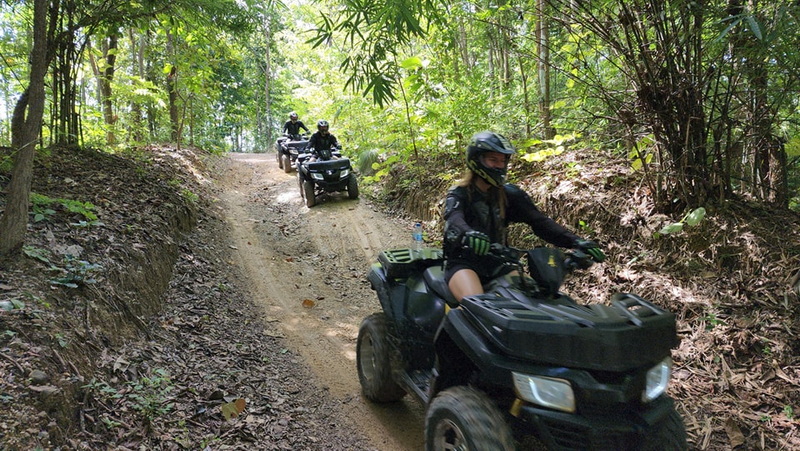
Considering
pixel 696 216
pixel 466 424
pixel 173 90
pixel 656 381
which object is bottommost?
pixel 466 424

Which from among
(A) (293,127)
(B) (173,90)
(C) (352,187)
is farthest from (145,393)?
(A) (293,127)

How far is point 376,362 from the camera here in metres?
3.58

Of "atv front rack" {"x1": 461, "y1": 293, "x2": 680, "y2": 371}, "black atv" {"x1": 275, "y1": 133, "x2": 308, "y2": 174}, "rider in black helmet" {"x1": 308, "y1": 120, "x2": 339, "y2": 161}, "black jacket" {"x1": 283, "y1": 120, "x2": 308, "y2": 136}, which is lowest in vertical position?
"atv front rack" {"x1": 461, "y1": 293, "x2": 680, "y2": 371}

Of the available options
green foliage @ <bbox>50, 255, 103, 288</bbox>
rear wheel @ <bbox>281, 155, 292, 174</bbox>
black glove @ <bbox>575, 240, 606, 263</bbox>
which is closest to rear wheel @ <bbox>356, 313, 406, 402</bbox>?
black glove @ <bbox>575, 240, 606, 263</bbox>

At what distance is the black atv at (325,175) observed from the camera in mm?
10133

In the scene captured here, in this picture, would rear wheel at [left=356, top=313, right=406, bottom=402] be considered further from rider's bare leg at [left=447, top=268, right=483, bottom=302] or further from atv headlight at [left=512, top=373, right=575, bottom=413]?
atv headlight at [left=512, top=373, right=575, bottom=413]

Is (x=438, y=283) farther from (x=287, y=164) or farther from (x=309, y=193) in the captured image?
(x=287, y=164)

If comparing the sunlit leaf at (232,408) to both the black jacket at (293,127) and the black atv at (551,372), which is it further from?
the black jacket at (293,127)

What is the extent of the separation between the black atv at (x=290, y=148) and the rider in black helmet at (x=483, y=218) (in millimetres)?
11451

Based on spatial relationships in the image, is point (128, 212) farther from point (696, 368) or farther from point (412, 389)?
point (696, 368)

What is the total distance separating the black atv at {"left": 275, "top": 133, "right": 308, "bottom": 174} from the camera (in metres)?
14.1

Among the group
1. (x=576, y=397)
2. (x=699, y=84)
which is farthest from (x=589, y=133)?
(x=576, y=397)

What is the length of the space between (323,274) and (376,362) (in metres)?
3.64

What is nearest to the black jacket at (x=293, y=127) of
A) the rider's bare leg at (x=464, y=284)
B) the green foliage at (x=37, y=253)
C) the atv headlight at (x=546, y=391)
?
the green foliage at (x=37, y=253)
